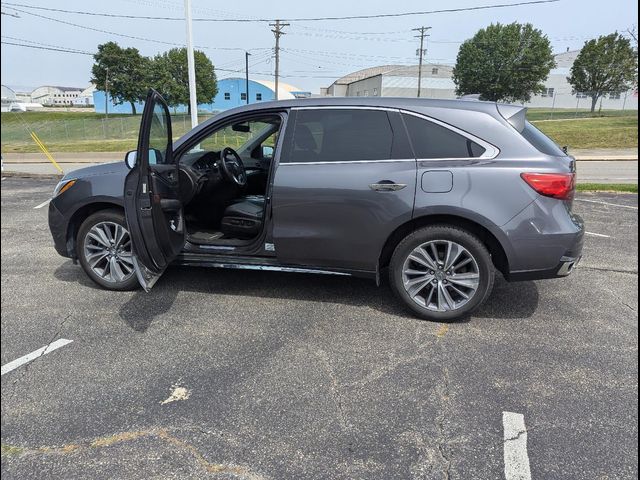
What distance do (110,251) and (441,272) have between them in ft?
9.46

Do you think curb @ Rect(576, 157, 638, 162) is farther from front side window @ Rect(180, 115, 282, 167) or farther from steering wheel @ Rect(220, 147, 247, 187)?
steering wheel @ Rect(220, 147, 247, 187)

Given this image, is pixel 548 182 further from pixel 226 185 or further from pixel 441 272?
pixel 226 185

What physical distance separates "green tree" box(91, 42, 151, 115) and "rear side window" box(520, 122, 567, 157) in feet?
229

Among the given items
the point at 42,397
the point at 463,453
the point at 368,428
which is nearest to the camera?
the point at 463,453

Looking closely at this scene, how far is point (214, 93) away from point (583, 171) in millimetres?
67308

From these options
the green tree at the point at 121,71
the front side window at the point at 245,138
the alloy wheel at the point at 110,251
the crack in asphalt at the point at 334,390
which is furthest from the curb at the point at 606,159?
the green tree at the point at 121,71

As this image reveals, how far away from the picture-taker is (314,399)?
2.64 meters

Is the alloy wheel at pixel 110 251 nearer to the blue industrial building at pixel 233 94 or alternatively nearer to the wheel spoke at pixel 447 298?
the wheel spoke at pixel 447 298

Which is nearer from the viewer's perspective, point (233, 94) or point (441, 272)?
point (441, 272)

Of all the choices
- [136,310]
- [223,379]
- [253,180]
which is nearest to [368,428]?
[223,379]

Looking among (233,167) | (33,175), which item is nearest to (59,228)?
(233,167)

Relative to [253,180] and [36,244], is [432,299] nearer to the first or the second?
[253,180]

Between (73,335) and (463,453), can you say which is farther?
(73,335)

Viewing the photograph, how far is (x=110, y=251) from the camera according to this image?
161 inches
